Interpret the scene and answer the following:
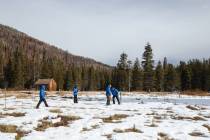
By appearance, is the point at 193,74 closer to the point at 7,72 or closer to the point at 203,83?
the point at 203,83

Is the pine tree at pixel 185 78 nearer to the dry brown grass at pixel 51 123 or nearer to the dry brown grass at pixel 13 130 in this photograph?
the dry brown grass at pixel 51 123

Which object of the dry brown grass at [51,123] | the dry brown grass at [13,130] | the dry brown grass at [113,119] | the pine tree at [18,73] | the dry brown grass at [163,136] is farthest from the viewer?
the pine tree at [18,73]

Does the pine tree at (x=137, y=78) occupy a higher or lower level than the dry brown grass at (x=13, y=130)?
higher

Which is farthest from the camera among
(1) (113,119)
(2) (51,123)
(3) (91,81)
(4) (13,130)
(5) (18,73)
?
(3) (91,81)

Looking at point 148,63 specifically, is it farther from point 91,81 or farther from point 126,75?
point 91,81

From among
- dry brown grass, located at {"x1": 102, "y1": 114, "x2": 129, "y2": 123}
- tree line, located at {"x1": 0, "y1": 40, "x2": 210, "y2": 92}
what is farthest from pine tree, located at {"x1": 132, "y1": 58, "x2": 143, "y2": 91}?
dry brown grass, located at {"x1": 102, "y1": 114, "x2": 129, "y2": 123}

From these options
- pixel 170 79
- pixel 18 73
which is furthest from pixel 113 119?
pixel 170 79

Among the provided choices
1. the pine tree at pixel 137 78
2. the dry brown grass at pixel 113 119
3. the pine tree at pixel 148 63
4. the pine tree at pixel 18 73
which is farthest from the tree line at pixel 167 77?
the dry brown grass at pixel 113 119

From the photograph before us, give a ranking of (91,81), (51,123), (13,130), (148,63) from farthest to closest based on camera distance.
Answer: (91,81)
(148,63)
(51,123)
(13,130)

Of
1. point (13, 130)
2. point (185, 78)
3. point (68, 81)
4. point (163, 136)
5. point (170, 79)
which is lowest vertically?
point (163, 136)

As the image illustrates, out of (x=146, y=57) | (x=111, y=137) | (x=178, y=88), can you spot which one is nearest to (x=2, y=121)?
(x=111, y=137)

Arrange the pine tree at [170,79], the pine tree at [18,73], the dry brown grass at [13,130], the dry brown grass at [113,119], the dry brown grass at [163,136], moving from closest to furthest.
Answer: the dry brown grass at [13,130]
the dry brown grass at [163,136]
the dry brown grass at [113,119]
the pine tree at [18,73]
the pine tree at [170,79]

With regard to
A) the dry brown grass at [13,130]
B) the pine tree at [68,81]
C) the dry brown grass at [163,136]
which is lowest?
the dry brown grass at [163,136]

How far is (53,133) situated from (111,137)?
2.90m
